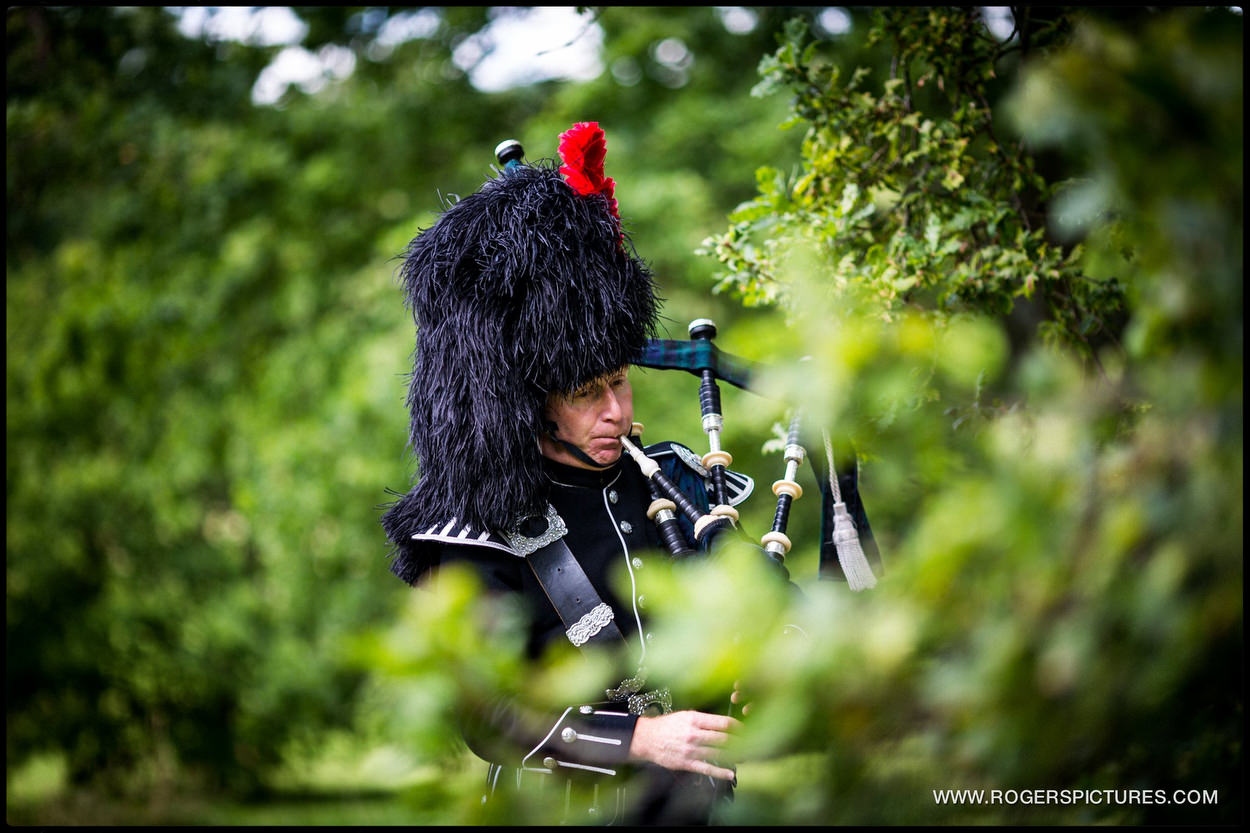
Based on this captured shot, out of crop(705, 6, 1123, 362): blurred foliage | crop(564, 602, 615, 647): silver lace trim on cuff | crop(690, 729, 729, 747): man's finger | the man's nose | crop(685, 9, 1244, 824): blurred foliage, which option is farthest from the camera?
crop(705, 6, 1123, 362): blurred foliage

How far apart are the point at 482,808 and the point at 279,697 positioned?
26.9ft

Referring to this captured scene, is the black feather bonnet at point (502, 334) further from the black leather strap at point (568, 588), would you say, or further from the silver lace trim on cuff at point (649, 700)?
the silver lace trim on cuff at point (649, 700)

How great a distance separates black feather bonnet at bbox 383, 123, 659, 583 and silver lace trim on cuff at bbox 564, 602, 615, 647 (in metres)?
0.25

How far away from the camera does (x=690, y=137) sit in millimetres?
7789

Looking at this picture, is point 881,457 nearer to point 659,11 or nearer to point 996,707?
point 996,707

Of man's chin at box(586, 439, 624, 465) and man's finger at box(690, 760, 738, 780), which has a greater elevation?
man's chin at box(586, 439, 624, 465)

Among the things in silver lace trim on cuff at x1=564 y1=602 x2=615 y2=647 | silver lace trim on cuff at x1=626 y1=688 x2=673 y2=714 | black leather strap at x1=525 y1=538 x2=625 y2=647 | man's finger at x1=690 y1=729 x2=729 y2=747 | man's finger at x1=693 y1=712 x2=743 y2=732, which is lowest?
silver lace trim on cuff at x1=626 y1=688 x2=673 y2=714

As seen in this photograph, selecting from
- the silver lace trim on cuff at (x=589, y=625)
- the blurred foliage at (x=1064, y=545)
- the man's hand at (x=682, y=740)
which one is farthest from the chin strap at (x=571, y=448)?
the blurred foliage at (x=1064, y=545)

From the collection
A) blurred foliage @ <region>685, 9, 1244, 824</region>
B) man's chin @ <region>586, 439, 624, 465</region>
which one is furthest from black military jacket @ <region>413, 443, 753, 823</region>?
blurred foliage @ <region>685, 9, 1244, 824</region>

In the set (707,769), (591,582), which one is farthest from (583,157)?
(707,769)

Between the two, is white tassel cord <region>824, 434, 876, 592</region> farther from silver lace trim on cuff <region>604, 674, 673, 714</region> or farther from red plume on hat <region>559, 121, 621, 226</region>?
red plume on hat <region>559, 121, 621, 226</region>

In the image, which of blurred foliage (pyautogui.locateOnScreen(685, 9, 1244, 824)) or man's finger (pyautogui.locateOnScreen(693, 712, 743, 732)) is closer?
blurred foliage (pyautogui.locateOnScreen(685, 9, 1244, 824))

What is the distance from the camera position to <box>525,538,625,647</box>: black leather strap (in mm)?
2121

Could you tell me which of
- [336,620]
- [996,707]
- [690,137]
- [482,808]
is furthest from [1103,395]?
[336,620]
